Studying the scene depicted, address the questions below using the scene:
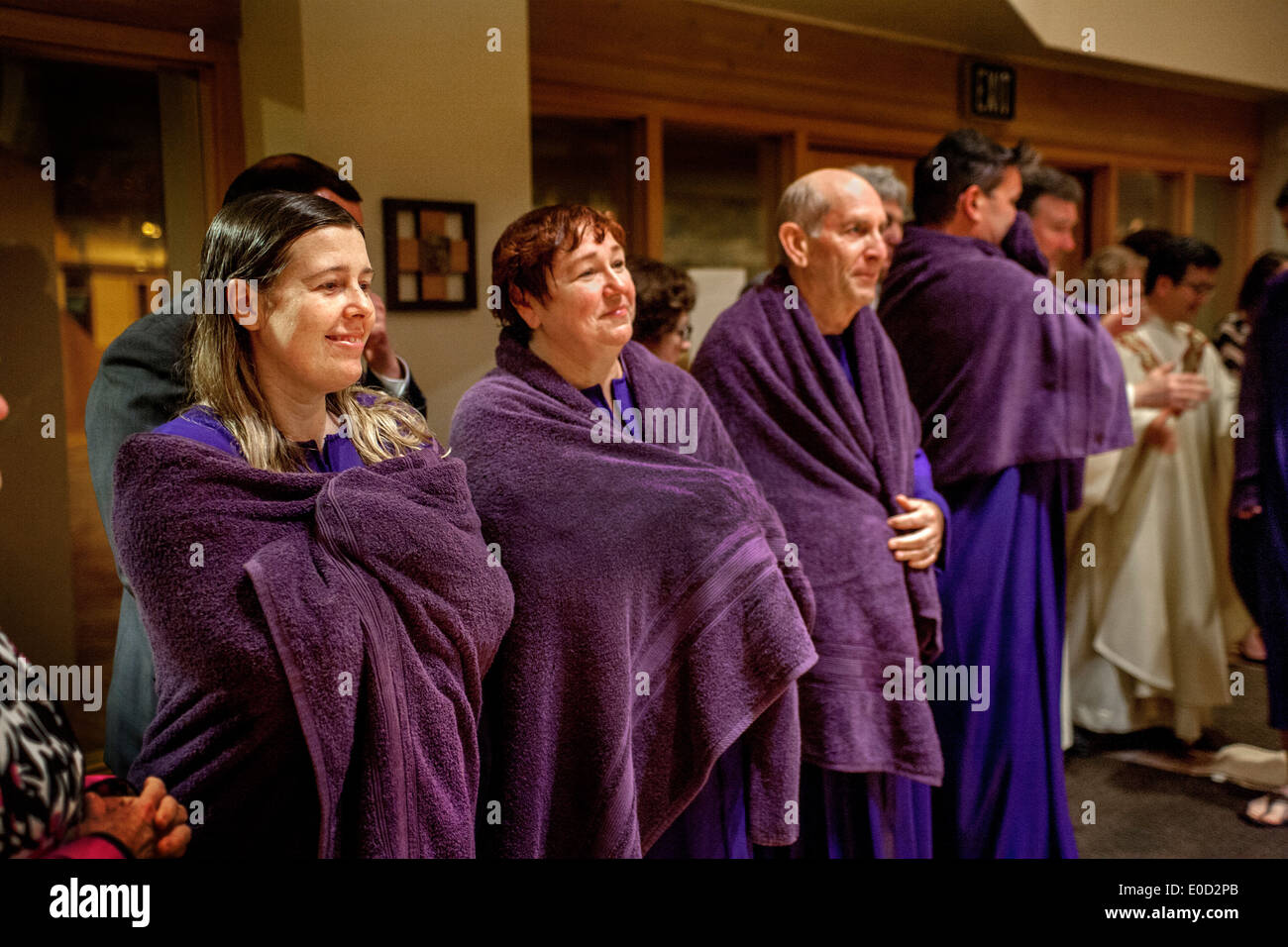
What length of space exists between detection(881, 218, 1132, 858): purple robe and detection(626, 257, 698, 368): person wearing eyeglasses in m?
0.55

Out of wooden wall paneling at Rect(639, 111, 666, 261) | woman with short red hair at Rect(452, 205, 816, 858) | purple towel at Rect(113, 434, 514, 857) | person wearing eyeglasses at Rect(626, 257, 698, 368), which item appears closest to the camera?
purple towel at Rect(113, 434, 514, 857)

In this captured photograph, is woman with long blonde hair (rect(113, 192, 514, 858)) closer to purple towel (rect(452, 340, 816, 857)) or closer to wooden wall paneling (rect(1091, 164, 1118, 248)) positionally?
purple towel (rect(452, 340, 816, 857))

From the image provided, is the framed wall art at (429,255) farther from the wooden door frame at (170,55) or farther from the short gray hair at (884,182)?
the short gray hair at (884,182)

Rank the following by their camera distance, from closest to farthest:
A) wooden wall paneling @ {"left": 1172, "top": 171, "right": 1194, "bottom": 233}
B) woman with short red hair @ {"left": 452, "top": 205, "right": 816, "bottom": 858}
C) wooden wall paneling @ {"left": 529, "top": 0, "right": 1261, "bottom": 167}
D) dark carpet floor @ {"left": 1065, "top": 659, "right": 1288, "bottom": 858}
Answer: woman with short red hair @ {"left": 452, "top": 205, "right": 816, "bottom": 858} → dark carpet floor @ {"left": 1065, "top": 659, "right": 1288, "bottom": 858} → wooden wall paneling @ {"left": 529, "top": 0, "right": 1261, "bottom": 167} → wooden wall paneling @ {"left": 1172, "top": 171, "right": 1194, "bottom": 233}

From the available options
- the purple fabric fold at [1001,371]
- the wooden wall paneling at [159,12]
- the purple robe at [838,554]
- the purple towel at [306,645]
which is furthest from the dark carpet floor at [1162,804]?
the wooden wall paneling at [159,12]

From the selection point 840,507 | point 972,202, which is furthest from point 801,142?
point 840,507

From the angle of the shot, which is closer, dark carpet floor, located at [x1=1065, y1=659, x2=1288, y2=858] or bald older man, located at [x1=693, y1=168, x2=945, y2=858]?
bald older man, located at [x1=693, y1=168, x2=945, y2=858]

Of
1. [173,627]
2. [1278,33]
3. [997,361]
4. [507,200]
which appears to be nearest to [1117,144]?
[1278,33]

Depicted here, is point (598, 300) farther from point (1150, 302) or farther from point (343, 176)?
point (1150, 302)

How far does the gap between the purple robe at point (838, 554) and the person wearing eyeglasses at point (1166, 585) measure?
143 cm

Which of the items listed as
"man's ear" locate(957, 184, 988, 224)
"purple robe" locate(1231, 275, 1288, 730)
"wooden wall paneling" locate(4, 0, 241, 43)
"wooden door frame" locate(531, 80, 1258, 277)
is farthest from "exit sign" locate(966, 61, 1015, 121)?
"wooden wall paneling" locate(4, 0, 241, 43)

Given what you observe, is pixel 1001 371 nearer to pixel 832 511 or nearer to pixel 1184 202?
pixel 832 511

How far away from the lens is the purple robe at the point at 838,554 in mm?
1657

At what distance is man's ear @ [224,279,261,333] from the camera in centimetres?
110
